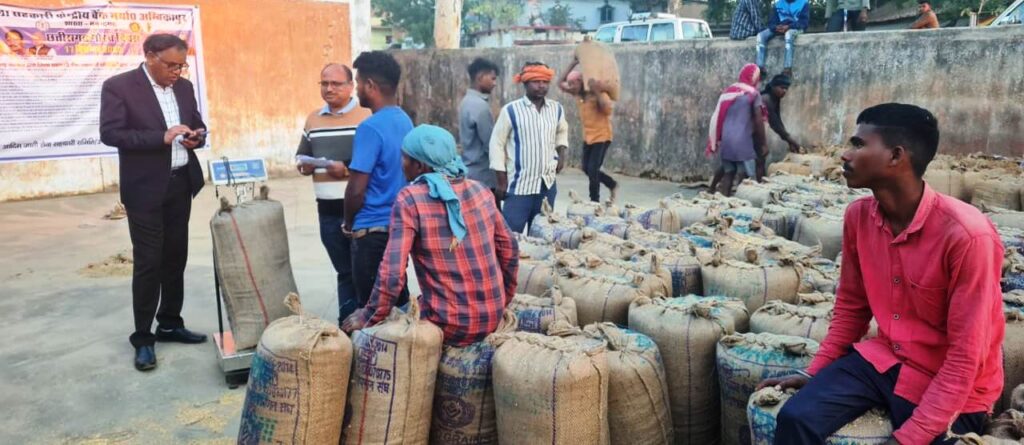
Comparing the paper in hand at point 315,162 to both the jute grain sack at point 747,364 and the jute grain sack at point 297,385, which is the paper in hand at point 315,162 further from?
the jute grain sack at point 747,364

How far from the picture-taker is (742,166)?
787 cm

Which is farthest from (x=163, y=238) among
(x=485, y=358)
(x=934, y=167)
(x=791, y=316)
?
(x=934, y=167)

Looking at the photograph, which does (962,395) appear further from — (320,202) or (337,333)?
(320,202)

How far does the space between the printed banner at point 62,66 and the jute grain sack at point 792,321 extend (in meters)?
7.98

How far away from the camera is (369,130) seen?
3.41 meters

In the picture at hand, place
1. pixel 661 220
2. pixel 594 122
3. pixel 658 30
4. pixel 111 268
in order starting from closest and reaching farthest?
1. pixel 661 220
2. pixel 111 268
3. pixel 594 122
4. pixel 658 30

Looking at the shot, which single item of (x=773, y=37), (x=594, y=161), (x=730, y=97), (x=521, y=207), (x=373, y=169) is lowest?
(x=521, y=207)

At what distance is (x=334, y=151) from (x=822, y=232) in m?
Answer: 2.76

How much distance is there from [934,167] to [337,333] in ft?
17.8

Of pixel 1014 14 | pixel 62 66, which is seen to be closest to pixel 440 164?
pixel 62 66

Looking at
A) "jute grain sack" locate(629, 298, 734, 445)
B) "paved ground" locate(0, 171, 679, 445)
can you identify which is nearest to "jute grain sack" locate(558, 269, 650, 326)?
"jute grain sack" locate(629, 298, 734, 445)

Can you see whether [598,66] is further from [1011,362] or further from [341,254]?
[1011,362]

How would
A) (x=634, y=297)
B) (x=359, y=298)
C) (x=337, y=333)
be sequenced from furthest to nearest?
(x=359, y=298), (x=634, y=297), (x=337, y=333)

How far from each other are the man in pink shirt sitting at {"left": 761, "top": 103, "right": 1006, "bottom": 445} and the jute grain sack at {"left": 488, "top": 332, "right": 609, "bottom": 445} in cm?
59
